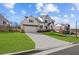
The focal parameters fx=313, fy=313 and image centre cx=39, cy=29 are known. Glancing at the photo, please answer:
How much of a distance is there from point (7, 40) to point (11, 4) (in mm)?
520

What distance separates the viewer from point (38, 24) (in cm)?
458

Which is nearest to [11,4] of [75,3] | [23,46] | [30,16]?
[30,16]

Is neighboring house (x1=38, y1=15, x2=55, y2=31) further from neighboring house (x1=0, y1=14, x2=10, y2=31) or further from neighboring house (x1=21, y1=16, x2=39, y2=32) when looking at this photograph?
neighboring house (x1=0, y1=14, x2=10, y2=31)

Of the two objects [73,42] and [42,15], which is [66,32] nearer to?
[73,42]

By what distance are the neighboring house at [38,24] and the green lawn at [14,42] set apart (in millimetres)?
125

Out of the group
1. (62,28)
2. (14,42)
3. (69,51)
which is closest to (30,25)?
(14,42)

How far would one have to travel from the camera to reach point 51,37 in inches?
181

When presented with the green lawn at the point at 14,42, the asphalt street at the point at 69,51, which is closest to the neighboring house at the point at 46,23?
the green lawn at the point at 14,42

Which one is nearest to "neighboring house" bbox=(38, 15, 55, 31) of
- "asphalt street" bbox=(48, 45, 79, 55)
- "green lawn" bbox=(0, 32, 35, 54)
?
"green lawn" bbox=(0, 32, 35, 54)

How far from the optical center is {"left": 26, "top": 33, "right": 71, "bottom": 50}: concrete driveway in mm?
4516

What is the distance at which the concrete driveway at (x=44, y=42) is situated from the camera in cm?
452

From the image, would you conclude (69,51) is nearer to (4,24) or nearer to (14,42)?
(14,42)

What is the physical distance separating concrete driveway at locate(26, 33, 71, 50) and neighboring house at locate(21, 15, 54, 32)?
0.09 meters

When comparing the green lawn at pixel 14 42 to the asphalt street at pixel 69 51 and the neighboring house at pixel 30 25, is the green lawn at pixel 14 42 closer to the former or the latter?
the neighboring house at pixel 30 25
